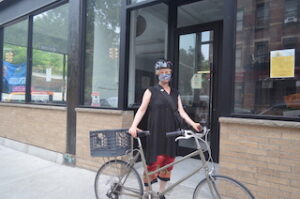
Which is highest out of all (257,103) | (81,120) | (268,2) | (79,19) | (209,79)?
(79,19)

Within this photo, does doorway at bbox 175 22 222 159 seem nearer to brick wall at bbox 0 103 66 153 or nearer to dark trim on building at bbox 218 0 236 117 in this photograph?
dark trim on building at bbox 218 0 236 117

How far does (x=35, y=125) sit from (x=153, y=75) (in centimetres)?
299

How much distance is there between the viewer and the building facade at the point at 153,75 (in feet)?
8.70

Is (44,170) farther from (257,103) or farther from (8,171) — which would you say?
(257,103)

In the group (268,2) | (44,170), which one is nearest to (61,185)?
(44,170)

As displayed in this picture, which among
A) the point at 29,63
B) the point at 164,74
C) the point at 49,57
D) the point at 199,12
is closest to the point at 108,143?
the point at 164,74

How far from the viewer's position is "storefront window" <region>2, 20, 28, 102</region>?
6.12m

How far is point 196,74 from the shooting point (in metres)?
4.74

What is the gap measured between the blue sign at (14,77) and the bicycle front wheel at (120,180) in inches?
176

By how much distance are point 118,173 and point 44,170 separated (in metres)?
2.31

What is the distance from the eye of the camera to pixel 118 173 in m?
2.68

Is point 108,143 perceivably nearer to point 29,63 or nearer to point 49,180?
point 49,180

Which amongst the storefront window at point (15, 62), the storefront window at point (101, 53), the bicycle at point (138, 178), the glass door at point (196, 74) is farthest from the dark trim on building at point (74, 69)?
the storefront window at point (15, 62)

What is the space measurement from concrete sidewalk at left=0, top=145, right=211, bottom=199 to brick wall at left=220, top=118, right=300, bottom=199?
0.86 meters
